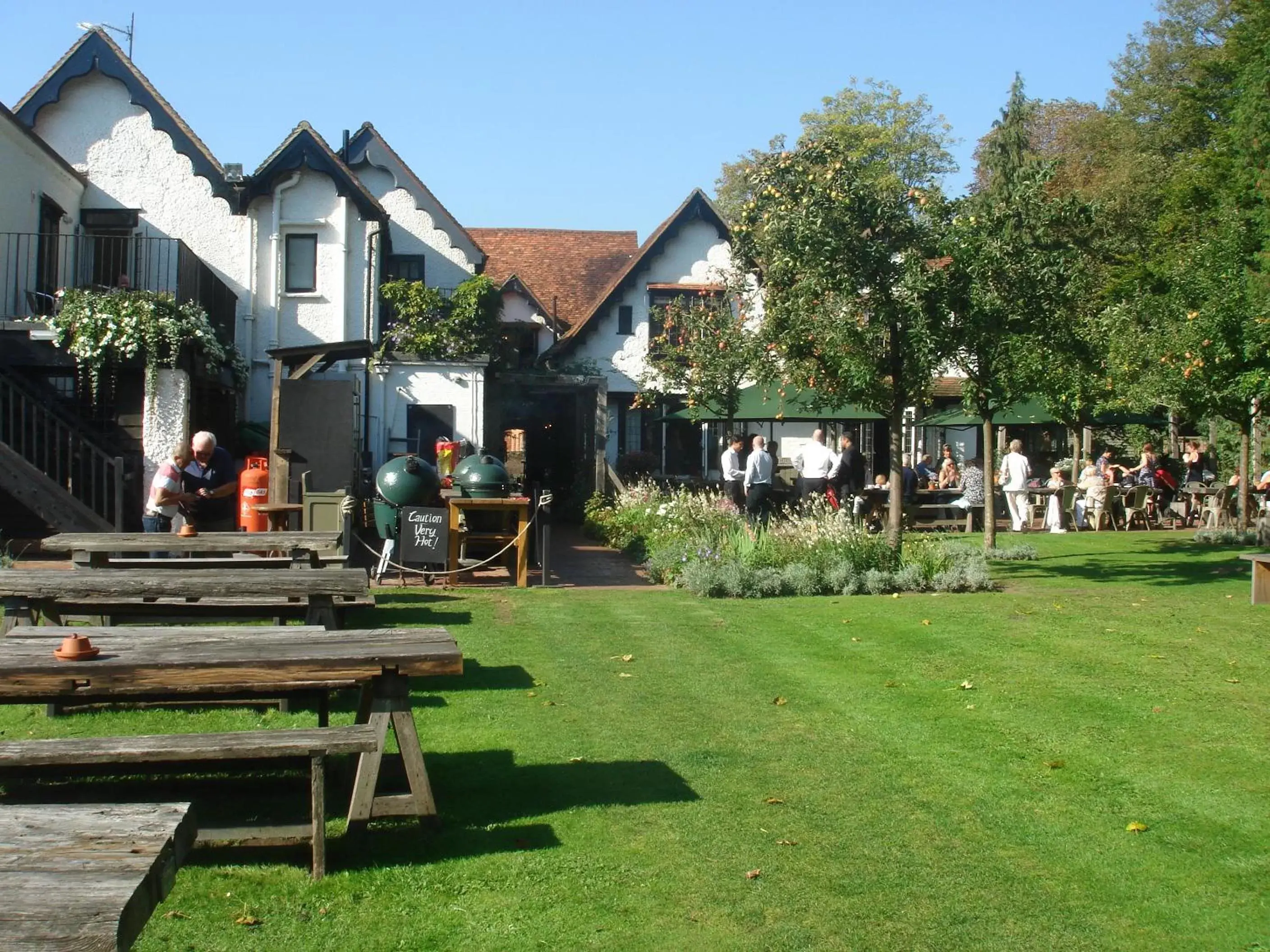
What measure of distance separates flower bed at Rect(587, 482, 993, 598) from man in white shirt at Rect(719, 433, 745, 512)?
4.89 m

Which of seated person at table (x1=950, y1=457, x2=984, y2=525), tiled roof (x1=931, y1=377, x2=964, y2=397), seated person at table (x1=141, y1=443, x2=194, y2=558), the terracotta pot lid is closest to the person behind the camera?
the terracotta pot lid

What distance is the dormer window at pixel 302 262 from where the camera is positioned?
79.8ft

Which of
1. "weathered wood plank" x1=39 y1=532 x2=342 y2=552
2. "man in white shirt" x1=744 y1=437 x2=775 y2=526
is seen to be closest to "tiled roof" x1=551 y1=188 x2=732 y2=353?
"man in white shirt" x1=744 y1=437 x2=775 y2=526

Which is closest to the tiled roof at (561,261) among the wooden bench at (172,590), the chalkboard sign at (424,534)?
the chalkboard sign at (424,534)

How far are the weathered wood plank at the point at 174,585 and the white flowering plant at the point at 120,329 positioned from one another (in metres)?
9.96

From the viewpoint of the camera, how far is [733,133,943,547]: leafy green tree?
15328mm

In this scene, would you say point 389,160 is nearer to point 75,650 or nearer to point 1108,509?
point 1108,509

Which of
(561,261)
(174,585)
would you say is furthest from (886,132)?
(174,585)

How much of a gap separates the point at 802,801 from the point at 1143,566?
13.3 metres

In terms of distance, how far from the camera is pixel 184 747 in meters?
5.13

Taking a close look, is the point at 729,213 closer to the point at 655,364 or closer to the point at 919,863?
the point at 655,364

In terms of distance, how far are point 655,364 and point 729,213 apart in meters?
27.1

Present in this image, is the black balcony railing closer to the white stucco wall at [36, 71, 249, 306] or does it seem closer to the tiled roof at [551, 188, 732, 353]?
the white stucco wall at [36, 71, 249, 306]

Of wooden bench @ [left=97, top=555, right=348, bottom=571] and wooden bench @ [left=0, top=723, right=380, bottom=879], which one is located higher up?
wooden bench @ [left=97, top=555, right=348, bottom=571]
